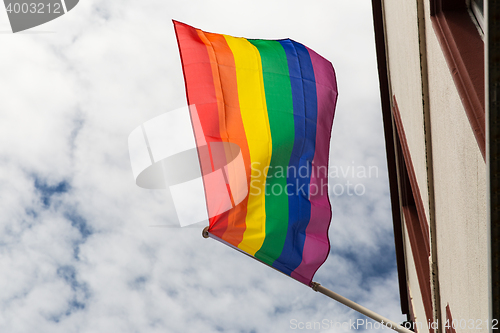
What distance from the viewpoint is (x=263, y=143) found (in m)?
6.95

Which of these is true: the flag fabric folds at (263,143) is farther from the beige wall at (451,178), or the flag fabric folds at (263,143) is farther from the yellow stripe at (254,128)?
the beige wall at (451,178)

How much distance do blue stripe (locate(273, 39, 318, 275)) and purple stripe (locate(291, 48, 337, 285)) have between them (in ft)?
0.31

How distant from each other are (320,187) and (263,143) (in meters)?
1.20

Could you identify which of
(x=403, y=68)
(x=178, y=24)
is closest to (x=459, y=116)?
(x=403, y=68)

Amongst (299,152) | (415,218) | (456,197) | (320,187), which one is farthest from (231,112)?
(415,218)

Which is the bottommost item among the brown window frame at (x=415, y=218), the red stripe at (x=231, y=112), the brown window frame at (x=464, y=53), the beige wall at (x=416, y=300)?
the beige wall at (x=416, y=300)

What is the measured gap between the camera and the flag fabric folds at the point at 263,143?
6543 mm

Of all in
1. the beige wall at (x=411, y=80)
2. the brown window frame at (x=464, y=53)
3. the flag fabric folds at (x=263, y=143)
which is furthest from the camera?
the flag fabric folds at (x=263, y=143)

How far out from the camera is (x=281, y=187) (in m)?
6.89

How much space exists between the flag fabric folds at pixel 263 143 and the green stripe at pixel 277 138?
2 cm

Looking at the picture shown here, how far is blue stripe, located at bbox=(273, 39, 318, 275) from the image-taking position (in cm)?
671

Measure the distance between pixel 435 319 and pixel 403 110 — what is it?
10.3ft

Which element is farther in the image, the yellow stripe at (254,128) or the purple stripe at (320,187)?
the purple stripe at (320,187)

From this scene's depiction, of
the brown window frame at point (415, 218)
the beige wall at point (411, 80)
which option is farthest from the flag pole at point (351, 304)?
the beige wall at point (411, 80)
